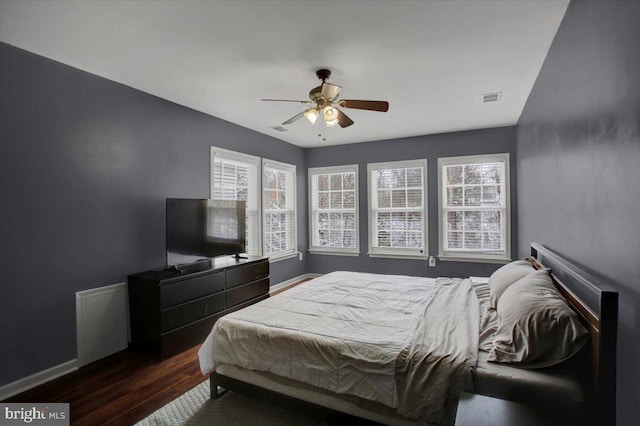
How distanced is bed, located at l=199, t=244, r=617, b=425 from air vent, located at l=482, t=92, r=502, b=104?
6.12ft

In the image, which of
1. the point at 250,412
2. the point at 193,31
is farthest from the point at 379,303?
the point at 193,31

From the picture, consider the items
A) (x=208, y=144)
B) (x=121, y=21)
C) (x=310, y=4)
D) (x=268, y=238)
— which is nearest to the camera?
(x=310, y=4)

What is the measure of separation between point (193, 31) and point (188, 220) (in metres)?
1.98

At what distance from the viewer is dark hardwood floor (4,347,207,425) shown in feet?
7.32

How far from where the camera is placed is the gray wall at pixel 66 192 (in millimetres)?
2473

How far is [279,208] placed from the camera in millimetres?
5723

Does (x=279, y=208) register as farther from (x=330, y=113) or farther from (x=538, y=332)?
(x=538, y=332)

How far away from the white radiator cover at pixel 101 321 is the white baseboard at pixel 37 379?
0.09m

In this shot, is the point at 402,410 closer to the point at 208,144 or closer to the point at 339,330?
the point at 339,330

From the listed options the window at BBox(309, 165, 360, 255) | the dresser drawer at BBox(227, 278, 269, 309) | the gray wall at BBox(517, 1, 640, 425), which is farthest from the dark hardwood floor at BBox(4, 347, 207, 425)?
the window at BBox(309, 165, 360, 255)

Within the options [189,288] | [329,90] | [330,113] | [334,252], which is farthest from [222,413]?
[334,252]

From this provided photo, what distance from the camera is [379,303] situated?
105 inches

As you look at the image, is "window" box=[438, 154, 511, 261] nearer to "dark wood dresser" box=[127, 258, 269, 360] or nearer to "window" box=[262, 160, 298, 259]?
"window" box=[262, 160, 298, 259]

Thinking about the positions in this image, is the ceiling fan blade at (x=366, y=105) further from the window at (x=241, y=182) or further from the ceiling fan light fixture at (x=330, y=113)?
the window at (x=241, y=182)
